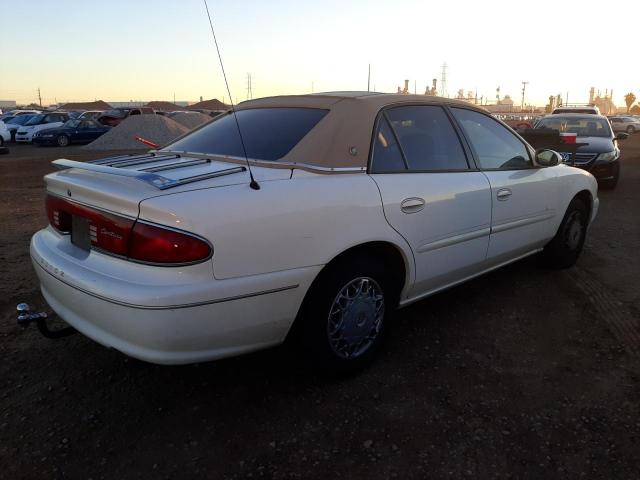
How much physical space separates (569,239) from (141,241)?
4002 millimetres

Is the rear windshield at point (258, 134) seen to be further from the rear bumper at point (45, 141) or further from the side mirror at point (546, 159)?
the rear bumper at point (45, 141)

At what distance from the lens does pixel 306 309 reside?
8.86 ft

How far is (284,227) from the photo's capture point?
2.46 metres

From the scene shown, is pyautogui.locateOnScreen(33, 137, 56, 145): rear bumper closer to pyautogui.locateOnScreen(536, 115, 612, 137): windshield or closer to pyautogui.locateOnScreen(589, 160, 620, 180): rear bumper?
pyautogui.locateOnScreen(536, 115, 612, 137): windshield

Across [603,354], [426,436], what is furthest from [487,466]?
[603,354]

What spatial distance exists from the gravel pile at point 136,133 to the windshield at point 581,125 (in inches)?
602

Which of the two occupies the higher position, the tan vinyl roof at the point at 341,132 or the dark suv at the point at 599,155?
the tan vinyl roof at the point at 341,132

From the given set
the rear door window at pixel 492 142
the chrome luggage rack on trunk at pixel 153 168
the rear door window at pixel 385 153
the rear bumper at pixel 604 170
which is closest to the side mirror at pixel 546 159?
the rear door window at pixel 492 142

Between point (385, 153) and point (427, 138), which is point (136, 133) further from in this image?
point (385, 153)

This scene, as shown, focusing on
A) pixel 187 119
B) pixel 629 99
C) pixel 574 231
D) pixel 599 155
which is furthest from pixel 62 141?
pixel 629 99

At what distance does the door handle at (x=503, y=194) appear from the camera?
376cm

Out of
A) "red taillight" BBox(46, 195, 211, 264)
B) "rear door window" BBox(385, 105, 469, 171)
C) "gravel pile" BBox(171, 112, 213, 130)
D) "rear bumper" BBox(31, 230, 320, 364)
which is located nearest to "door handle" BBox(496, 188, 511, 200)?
"rear door window" BBox(385, 105, 469, 171)

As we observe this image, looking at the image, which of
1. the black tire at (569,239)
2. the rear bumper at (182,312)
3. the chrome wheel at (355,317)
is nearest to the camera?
the rear bumper at (182,312)

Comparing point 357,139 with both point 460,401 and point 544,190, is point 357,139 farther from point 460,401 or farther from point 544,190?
point 544,190
